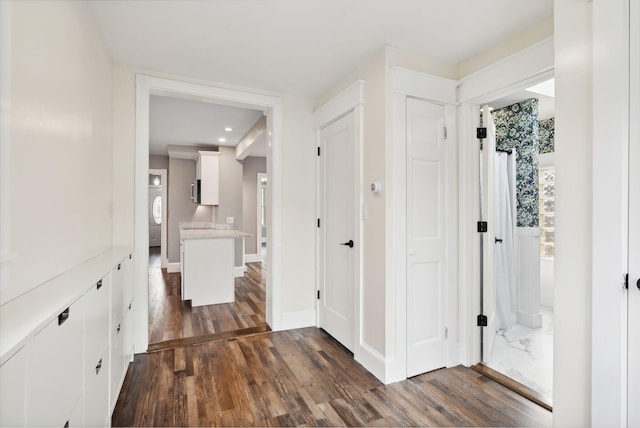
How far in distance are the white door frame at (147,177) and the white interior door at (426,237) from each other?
1.44 meters

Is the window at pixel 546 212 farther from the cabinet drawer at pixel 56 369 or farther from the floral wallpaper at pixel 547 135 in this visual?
the cabinet drawer at pixel 56 369

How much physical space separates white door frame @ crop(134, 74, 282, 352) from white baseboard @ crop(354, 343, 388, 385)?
3.38 ft

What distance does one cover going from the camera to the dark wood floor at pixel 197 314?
3244 mm

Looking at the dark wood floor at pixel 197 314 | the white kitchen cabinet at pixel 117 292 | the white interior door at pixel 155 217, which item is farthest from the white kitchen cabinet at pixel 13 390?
the white interior door at pixel 155 217

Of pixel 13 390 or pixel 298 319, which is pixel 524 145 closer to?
pixel 298 319

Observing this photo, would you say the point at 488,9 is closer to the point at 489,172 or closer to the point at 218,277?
the point at 489,172

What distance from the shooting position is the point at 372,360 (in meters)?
2.40

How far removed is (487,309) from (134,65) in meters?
3.64

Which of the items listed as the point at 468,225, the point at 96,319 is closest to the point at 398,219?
the point at 468,225

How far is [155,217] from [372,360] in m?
11.5

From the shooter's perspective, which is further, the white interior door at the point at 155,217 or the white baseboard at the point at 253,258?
the white interior door at the point at 155,217

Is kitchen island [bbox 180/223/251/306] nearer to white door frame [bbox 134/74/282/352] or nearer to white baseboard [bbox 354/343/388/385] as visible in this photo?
white door frame [bbox 134/74/282/352]

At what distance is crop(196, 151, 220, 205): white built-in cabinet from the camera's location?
609 centimetres

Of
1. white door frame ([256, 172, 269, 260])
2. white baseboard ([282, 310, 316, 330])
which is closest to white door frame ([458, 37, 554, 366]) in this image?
white baseboard ([282, 310, 316, 330])
